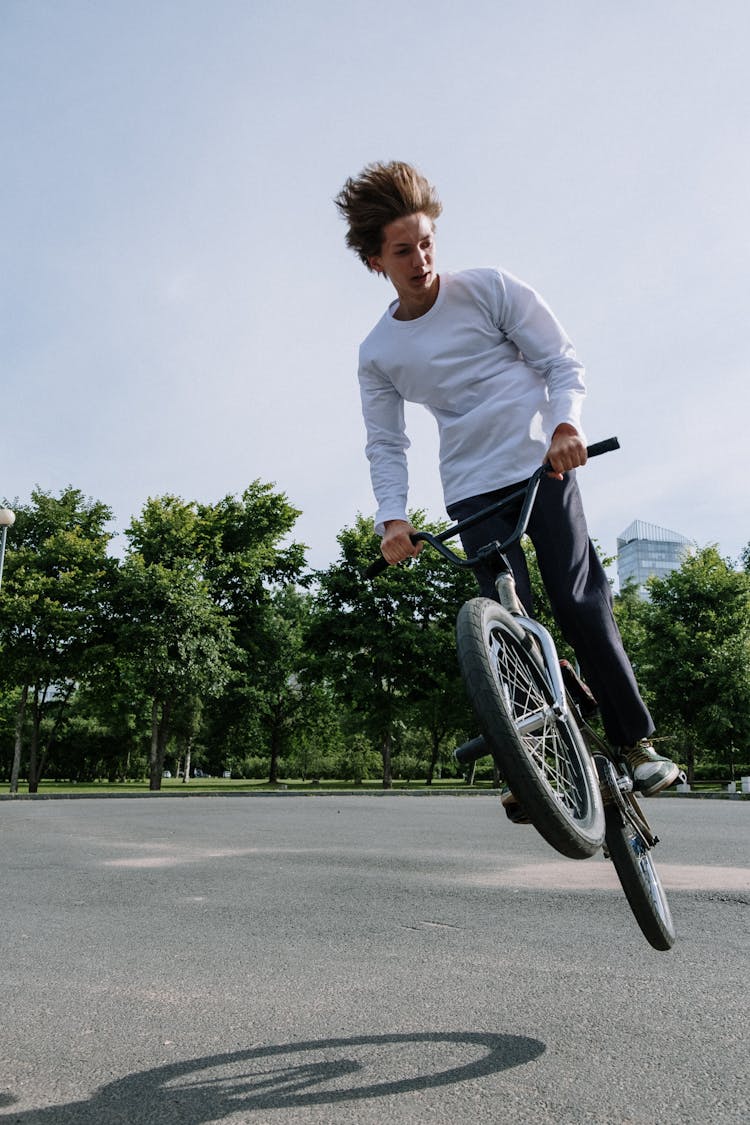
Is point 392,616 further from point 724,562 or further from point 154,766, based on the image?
point 724,562

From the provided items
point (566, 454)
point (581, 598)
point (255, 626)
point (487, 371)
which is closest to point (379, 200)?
point (487, 371)

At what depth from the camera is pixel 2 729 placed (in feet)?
179

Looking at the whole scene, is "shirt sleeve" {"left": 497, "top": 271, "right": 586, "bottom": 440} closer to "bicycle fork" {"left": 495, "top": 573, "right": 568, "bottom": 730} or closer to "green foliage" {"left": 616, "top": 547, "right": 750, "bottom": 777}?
"bicycle fork" {"left": 495, "top": 573, "right": 568, "bottom": 730}

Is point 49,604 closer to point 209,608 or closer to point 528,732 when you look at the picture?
point 209,608

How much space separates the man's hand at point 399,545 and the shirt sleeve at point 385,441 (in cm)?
12

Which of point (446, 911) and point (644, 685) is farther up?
point (644, 685)

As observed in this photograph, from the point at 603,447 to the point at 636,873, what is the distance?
5.40 ft

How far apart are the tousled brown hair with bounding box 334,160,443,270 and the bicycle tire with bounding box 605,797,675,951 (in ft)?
7.87

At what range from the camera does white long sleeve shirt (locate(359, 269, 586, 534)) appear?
3.38m

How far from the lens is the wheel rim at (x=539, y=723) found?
277 cm

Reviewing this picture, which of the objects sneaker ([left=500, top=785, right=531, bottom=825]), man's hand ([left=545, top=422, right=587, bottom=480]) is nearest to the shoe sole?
sneaker ([left=500, top=785, right=531, bottom=825])

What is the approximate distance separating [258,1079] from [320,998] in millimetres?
1084

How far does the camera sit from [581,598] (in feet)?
10.7

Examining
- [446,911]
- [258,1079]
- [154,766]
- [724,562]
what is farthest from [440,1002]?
[724,562]
